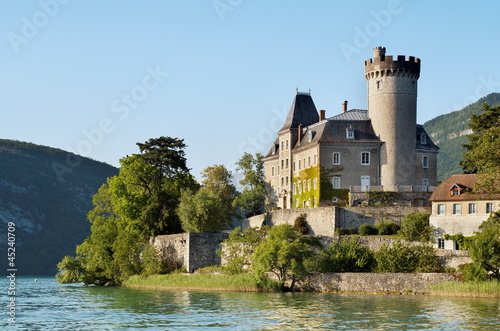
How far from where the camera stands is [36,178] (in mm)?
159750

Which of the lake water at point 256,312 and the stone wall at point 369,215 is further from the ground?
the stone wall at point 369,215

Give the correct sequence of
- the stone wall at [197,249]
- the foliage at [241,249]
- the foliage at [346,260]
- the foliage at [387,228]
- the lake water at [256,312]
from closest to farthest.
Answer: the lake water at [256,312], the foliage at [346,260], the foliage at [241,249], the foliage at [387,228], the stone wall at [197,249]

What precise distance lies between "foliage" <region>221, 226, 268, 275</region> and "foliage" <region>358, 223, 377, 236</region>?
6984 millimetres

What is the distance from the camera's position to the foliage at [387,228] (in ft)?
201

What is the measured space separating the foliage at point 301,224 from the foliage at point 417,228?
26.1 feet

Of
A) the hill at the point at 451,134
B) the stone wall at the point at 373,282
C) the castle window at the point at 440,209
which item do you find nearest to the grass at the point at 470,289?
the stone wall at the point at 373,282

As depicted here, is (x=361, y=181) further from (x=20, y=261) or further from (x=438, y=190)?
(x=20, y=261)

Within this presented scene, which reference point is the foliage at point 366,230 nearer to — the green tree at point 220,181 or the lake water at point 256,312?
the lake water at point 256,312

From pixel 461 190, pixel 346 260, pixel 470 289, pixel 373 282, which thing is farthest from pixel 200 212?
pixel 470 289

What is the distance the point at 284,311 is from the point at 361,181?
102ft

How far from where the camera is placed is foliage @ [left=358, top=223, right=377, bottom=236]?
61388mm

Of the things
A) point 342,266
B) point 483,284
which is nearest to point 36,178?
point 342,266

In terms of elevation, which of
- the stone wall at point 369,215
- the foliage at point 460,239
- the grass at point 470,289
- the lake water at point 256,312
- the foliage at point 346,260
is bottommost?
the lake water at point 256,312

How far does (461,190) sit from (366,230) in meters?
7.49
